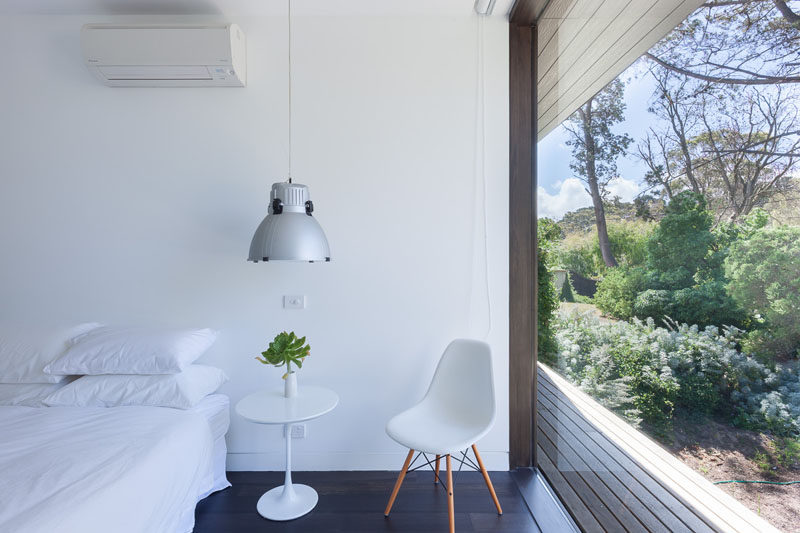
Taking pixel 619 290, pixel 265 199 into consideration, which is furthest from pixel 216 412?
pixel 619 290

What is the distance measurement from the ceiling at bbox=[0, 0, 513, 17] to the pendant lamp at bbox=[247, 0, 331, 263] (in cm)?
119

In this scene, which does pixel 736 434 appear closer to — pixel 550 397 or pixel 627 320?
pixel 627 320

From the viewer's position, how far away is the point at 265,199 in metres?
2.33

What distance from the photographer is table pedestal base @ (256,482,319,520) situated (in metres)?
1.90

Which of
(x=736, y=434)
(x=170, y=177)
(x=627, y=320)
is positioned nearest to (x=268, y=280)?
(x=170, y=177)

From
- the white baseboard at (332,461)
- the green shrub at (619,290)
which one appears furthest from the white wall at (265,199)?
the green shrub at (619,290)

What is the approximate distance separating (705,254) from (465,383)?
1367 millimetres

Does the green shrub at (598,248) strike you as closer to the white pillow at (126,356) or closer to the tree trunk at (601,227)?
the tree trunk at (601,227)

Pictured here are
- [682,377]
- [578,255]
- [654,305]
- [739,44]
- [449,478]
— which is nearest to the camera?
[739,44]

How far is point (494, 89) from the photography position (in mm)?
2324

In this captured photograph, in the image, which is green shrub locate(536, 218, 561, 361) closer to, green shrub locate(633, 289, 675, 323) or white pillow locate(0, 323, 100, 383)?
green shrub locate(633, 289, 675, 323)

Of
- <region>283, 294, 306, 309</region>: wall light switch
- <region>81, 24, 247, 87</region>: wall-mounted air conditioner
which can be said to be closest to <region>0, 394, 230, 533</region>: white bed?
<region>283, 294, 306, 309</region>: wall light switch

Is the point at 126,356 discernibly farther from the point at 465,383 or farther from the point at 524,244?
the point at 524,244

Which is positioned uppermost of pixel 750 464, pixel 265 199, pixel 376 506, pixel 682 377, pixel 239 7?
pixel 239 7
